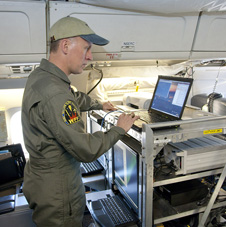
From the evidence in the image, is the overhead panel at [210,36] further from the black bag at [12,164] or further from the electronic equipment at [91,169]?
the black bag at [12,164]

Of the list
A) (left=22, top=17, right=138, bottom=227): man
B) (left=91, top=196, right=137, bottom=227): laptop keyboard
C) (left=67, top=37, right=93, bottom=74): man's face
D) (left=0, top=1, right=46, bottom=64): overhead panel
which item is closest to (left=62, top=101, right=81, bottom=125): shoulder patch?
(left=22, top=17, right=138, bottom=227): man

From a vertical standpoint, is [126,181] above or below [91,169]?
above

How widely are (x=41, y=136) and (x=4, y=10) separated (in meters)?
0.90

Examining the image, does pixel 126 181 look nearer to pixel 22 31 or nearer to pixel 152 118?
pixel 152 118

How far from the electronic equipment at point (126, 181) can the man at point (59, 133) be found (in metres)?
0.29

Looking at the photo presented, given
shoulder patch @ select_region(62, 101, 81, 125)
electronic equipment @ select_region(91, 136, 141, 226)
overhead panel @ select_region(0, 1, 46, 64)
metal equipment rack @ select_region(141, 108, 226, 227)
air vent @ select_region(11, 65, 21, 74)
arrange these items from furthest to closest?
1. air vent @ select_region(11, 65, 21, 74)
2. electronic equipment @ select_region(91, 136, 141, 226)
3. overhead panel @ select_region(0, 1, 46, 64)
4. metal equipment rack @ select_region(141, 108, 226, 227)
5. shoulder patch @ select_region(62, 101, 81, 125)

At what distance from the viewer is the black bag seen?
2.28 metres

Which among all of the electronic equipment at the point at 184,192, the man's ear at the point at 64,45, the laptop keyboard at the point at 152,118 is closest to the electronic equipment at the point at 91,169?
the electronic equipment at the point at 184,192

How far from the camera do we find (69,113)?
4.02ft

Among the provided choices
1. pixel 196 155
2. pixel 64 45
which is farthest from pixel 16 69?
pixel 196 155

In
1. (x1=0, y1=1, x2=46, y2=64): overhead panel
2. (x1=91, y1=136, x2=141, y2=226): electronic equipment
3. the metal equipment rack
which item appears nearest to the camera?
the metal equipment rack

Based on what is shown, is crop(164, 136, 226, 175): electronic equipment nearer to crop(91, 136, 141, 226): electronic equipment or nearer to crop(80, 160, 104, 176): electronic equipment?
crop(91, 136, 141, 226): electronic equipment

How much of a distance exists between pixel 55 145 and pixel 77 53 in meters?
0.56

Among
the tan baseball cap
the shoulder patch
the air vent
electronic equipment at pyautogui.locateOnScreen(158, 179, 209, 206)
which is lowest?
electronic equipment at pyautogui.locateOnScreen(158, 179, 209, 206)
